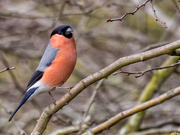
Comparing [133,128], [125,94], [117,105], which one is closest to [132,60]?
[133,128]

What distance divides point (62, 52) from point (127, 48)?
283 centimetres

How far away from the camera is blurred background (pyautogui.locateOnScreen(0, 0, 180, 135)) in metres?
5.52

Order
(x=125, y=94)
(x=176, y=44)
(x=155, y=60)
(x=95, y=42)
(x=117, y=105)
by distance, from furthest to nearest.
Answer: (x=95, y=42) < (x=125, y=94) < (x=155, y=60) < (x=117, y=105) < (x=176, y=44)

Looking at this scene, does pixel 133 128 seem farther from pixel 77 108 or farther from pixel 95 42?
pixel 95 42

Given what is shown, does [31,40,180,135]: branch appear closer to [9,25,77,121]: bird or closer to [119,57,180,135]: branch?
[9,25,77,121]: bird

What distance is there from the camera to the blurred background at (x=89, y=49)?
18.1 feet

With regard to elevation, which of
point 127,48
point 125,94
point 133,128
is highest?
point 127,48

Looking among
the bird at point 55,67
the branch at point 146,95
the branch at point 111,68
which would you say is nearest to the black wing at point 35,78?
the bird at point 55,67

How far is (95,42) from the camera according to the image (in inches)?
282

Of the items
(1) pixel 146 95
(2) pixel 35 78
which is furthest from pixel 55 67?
(1) pixel 146 95

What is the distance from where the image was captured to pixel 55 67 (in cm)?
379

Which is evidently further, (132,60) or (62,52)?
(62,52)

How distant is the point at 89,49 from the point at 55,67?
3.38 m

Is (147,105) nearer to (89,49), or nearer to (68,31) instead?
(68,31)
